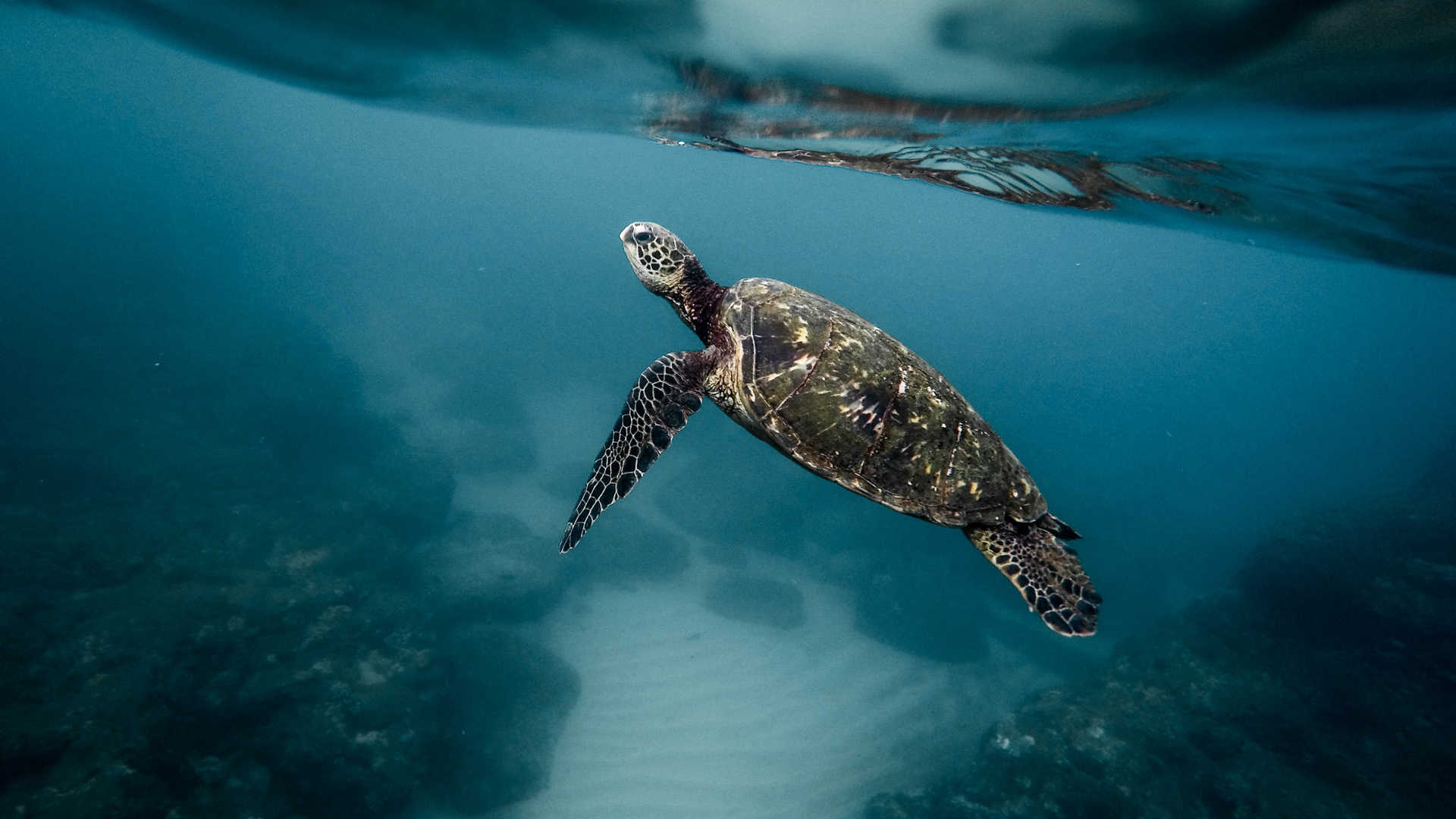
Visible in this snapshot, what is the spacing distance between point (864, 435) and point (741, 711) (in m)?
9.37

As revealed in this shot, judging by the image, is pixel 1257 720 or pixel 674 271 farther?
pixel 1257 720

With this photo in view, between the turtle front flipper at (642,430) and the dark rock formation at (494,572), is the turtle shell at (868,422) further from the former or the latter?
the dark rock formation at (494,572)

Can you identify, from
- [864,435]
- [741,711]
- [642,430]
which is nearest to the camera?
[864,435]

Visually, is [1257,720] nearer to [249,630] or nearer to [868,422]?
[868,422]

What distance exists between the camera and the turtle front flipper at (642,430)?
4121 millimetres

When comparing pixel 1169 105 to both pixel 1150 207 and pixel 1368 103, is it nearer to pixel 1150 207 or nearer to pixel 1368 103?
pixel 1368 103

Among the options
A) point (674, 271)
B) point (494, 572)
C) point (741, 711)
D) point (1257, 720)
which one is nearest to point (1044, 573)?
point (674, 271)

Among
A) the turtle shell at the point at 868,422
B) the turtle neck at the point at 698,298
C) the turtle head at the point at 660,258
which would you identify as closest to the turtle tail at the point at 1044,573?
the turtle shell at the point at 868,422

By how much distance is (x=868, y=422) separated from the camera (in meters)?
4.07

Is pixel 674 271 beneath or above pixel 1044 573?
above

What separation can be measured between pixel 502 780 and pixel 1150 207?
1935 cm

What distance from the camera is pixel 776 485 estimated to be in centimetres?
1798

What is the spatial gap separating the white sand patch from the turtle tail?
7611 mm

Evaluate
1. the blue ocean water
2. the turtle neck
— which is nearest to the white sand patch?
the blue ocean water
